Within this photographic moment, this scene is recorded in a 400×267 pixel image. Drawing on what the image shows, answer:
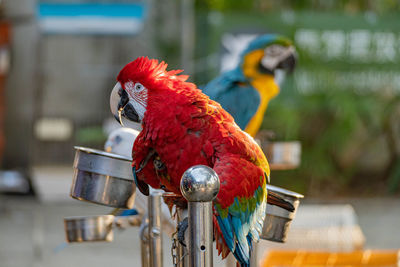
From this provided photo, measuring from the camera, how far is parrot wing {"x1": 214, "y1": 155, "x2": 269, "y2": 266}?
895mm

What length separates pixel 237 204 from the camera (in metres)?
0.90

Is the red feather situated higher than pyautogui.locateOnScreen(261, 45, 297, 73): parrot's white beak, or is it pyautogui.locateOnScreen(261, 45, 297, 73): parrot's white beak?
pyautogui.locateOnScreen(261, 45, 297, 73): parrot's white beak

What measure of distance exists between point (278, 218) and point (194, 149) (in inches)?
12.2

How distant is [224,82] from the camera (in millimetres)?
2305

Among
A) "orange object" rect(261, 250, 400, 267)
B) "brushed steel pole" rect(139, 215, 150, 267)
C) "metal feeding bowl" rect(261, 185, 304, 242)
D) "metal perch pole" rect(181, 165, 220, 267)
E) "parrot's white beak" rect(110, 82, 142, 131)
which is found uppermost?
"parrot's white beak" rect(110, 82, 142, 131)

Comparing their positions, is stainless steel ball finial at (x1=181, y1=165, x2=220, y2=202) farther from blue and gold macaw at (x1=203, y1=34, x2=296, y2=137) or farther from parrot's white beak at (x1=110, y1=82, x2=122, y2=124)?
blue and gold macaw at (x1=203, y1=34, x2=296, y2=137)

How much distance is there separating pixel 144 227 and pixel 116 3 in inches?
183

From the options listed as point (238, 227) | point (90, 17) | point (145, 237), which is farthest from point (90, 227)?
point (90, 17)

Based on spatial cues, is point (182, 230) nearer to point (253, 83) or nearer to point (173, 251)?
point (173, 251)

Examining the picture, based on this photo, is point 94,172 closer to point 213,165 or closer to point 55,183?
point 213,165

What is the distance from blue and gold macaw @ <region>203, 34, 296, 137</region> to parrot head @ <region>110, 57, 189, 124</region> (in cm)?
99

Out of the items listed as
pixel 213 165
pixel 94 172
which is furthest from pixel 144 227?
pixel 213 165

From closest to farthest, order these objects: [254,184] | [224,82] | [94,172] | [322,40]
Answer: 1. [254,184]
2. [94,172]
3. [224,82]
4. [322,40]

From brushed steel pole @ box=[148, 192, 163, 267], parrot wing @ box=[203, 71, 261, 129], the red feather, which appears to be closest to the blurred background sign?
parrot wing @ box=[203, 71, 261, 129]
